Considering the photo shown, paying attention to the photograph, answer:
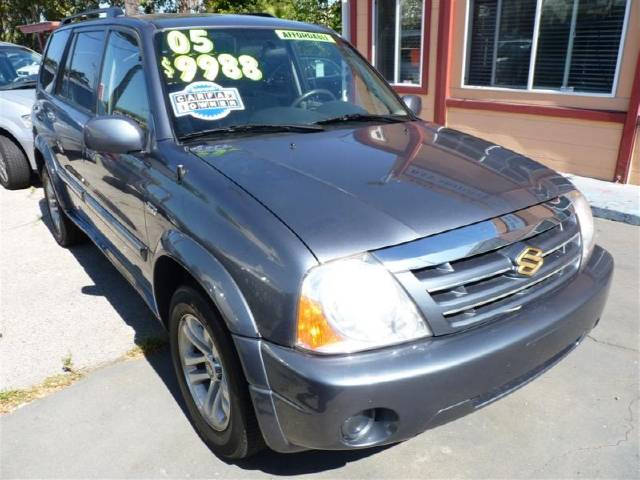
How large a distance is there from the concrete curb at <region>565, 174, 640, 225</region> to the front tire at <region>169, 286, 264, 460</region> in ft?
15.4

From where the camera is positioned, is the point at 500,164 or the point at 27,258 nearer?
the point at 500,164

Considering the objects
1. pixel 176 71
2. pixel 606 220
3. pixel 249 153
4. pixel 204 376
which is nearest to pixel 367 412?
pixel 204 376

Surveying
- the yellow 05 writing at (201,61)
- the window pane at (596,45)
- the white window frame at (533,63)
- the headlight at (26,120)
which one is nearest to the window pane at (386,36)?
the white window frame at (533,63)

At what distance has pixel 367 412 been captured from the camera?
1.74m

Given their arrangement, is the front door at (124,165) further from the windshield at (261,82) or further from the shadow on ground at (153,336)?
the shadow on ground at (153,336)

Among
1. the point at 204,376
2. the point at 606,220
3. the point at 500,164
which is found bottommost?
the point at 606,220

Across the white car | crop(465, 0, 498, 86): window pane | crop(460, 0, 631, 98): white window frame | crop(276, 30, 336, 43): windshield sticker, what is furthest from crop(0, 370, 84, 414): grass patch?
crop(465, 0, 498, 86): window pane

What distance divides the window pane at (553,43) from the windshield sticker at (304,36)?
4.54 m

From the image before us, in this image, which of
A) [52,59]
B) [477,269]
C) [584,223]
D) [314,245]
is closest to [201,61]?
[314,245]

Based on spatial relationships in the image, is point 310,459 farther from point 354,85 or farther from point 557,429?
point 354,85

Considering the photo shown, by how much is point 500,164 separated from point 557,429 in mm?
1260

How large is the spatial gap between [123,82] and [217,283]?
1663 millimetres

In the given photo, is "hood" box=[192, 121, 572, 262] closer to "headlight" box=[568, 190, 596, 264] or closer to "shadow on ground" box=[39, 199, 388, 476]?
"headlight" box=[568, 190, 596, 264]

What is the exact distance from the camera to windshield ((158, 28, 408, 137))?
2.62 meters
